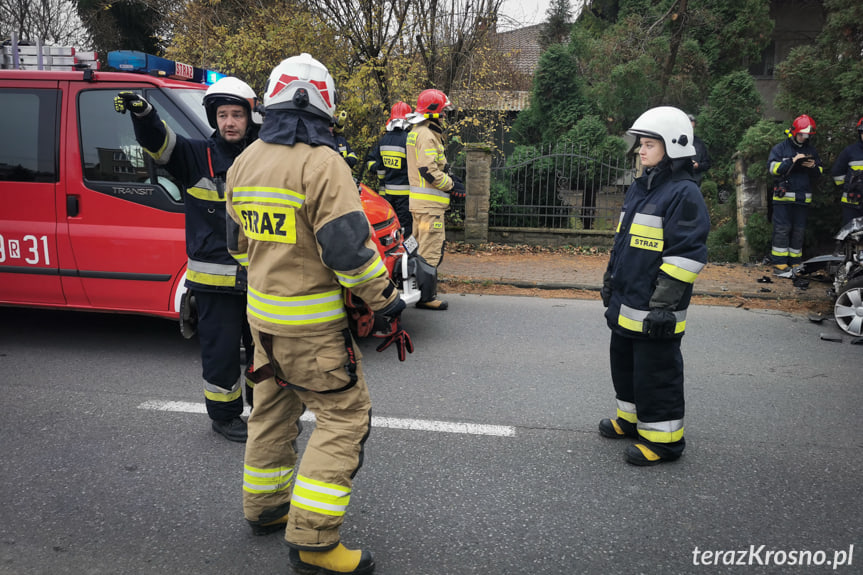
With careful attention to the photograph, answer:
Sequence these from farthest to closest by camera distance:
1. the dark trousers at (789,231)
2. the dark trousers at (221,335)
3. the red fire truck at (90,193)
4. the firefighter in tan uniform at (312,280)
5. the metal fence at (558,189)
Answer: the metal fence at (558,189), the dark trousers at (789,231), the red fire truck at (90,193), the dark trousers at (221,335), the firefighter in tan uniform at (312,280)

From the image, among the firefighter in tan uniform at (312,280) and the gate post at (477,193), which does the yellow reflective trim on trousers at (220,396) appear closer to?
the firefighter in tan uniform at (312,280)

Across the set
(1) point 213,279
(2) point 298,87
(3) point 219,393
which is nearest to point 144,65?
(1) point 213,279

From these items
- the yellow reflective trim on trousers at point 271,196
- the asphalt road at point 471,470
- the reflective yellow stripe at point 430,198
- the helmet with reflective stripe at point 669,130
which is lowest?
the asphalt road at point 471,470

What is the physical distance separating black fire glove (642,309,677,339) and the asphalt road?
0.76 m

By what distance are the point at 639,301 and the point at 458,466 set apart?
1321 millimetres

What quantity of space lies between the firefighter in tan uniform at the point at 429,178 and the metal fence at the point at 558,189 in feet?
13.8

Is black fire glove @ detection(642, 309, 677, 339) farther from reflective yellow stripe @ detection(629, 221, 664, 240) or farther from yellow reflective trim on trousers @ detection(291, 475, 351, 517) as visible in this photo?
yellow reflective trim on trousers @ detection(291, 475, 351, 517)

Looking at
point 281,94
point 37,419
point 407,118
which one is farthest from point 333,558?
point 407,118

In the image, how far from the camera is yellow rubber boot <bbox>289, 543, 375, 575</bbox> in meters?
2.67

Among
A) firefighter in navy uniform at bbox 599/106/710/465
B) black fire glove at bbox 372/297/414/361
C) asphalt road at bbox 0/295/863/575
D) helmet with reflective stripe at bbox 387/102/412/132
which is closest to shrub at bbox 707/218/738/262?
asphalt road at bbox 0/295/863/575

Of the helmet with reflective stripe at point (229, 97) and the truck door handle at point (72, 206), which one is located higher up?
the helmet with reflective stripe at point (229, 97)

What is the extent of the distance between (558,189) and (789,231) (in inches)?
145

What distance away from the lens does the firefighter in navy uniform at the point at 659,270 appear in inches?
→ 141

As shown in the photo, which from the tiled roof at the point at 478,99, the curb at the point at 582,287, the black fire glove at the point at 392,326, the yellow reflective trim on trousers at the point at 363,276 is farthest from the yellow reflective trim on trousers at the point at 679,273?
the tiled roof at the point at 478,99
